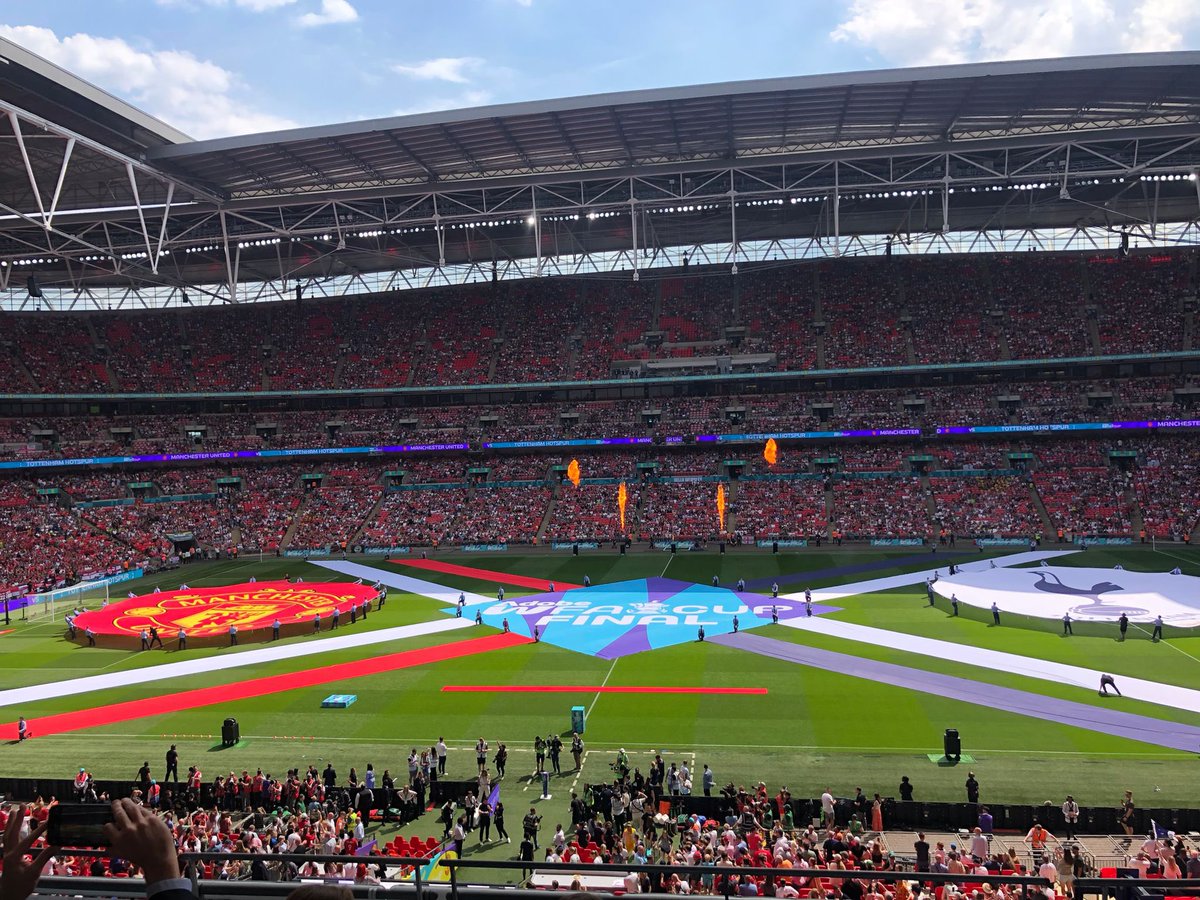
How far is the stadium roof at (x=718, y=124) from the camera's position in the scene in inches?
1532

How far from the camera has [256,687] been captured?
2852 cm

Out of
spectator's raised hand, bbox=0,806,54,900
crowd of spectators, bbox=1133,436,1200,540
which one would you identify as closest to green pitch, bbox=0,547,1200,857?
spectator's raised hand, bbox=0,806,54,900

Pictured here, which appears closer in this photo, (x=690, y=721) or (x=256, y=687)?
(x=690, y=721)

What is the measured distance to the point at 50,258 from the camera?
61.2 metres

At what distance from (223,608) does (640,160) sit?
35.1 metres

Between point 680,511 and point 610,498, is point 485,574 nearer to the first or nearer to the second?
point 610,498

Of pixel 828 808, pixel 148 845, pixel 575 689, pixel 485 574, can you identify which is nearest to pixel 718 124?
pixel 485 574

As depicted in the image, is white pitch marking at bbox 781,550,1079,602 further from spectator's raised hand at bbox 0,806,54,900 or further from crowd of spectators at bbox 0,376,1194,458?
spectator's raised hand at bbox 0,806,54,900

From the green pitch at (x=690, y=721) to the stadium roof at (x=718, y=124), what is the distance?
26.3m

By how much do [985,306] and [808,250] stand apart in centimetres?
1505

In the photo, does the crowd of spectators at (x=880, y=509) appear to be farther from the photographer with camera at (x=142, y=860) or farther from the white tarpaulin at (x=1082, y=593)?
the photographer with camera at (x=142, y=860)

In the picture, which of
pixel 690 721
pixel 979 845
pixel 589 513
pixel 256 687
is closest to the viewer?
pixel 979 845

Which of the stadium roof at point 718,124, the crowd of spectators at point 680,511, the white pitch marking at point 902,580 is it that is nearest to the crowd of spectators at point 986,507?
the white pitch marking at point 902,580

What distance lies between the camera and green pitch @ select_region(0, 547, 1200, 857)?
64.4ft
